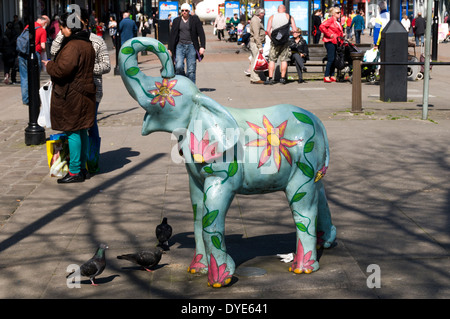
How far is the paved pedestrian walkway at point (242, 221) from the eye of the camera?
4.96 metres

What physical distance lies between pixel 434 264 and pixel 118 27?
1867 centimetres

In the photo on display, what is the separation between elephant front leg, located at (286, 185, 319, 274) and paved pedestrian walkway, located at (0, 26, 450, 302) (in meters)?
0.10

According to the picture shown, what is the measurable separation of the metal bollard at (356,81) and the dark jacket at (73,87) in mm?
5682

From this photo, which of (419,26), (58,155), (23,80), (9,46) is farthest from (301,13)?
(58,155)

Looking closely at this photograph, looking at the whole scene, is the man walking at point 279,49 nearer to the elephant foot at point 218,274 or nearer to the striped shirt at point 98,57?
the striped shirt at point 98,57

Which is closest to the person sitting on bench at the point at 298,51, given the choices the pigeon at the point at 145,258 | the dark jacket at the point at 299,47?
the dark jacket at the point at 299,47

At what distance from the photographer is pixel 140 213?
22.7 ft

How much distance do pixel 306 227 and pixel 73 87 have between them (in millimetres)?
3951

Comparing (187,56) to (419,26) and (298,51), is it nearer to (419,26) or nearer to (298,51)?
(298,51)

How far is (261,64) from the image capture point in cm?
1805

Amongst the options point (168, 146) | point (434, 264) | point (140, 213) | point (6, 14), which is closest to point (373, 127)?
point (168, 146)

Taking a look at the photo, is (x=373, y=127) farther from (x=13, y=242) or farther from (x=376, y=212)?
(x=13, y=242)

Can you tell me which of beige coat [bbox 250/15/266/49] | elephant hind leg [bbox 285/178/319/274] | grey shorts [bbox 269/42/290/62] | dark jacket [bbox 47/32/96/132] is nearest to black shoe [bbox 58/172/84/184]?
dark jacket [bbox 47/32/96/132]

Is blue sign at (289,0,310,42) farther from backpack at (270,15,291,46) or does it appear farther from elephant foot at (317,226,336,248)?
elephant foot at (317,226,336,248)
